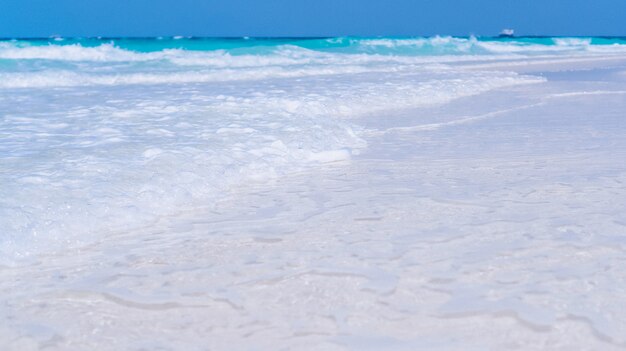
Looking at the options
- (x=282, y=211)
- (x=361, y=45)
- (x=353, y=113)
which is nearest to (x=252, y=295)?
(x=282, y=211)

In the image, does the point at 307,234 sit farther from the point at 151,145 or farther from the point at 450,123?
the point at 450,123

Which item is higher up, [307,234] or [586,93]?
[586,93]

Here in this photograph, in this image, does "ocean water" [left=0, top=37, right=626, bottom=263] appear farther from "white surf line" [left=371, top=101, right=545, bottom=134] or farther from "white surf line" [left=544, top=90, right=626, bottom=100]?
"white surf line" [left=544, top=90, right=626, bottom=100]

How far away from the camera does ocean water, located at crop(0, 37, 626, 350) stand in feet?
6.34

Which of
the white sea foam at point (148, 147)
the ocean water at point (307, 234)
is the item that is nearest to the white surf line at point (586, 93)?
the white sea foam at point (148, 147)

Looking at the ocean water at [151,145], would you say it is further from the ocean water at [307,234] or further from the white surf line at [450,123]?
the white surf line at [450,123]

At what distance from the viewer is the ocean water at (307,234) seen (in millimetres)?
1933

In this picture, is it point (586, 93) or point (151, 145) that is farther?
point (586, 93)

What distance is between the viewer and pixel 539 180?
11.9ft

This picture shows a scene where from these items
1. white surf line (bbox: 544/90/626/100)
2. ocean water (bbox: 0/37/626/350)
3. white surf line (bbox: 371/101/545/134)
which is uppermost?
white surf line (bbox: 544/90/626/100)

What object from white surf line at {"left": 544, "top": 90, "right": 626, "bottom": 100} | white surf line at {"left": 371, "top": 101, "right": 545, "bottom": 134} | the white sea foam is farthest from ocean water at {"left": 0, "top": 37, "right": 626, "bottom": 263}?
white surf line at {"left": 544, "top": 90, "right": 626, "bottom": 100}

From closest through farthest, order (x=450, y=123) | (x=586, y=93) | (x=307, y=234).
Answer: (x=307, y=234)
(x=450, y=123)
(x=586, y=93)

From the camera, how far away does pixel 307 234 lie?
2791mm

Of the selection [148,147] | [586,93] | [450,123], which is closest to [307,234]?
[148,147]
